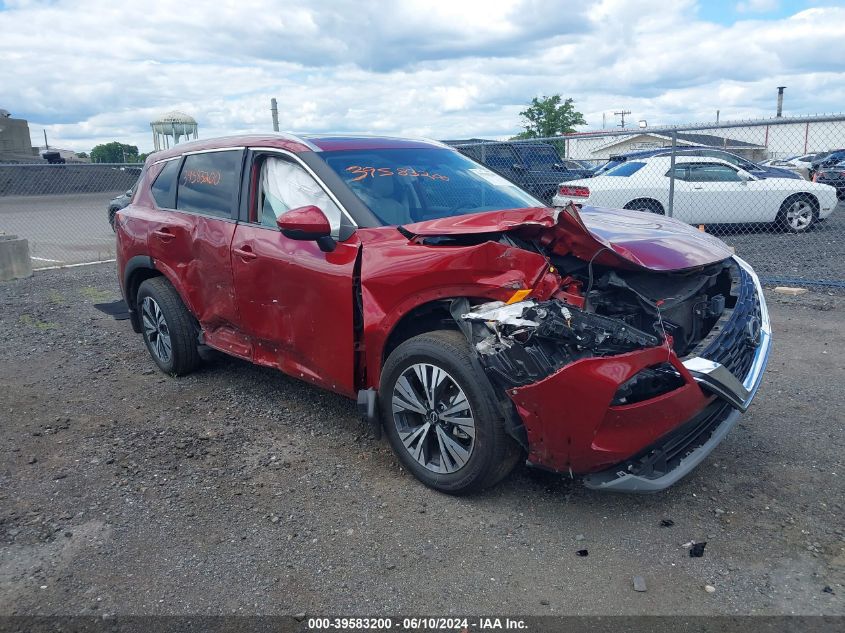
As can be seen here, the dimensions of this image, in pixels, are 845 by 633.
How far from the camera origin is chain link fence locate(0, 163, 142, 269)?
42.7ft

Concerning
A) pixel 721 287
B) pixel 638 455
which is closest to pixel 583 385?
pixel 638 455

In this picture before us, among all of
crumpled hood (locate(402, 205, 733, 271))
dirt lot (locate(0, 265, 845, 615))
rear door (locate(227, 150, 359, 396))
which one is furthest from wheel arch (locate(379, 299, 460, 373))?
dirt lot (locate(0, 265, 845, 615))

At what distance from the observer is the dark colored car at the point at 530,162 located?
1079cm

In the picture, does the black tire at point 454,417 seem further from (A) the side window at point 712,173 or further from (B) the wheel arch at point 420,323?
(A) the side window at point 712,173

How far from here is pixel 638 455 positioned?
3.07 meters

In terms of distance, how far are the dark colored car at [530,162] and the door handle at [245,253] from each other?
688 centimetres

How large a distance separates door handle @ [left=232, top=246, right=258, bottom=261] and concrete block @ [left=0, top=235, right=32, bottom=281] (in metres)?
7.71

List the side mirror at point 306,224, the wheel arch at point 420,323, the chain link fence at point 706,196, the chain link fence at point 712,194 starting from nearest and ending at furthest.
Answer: the wheel arch at point 420,323
the side mirror at point 306,224
the chain link fence at point 706,196
the chain link fence at point 712,194

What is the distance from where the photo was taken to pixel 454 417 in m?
3.34

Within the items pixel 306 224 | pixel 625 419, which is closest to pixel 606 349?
pixel 625 419

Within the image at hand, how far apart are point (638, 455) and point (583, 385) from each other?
473 millimetres

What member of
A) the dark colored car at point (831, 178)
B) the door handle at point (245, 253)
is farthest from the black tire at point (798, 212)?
the door handle at point (245, 253)

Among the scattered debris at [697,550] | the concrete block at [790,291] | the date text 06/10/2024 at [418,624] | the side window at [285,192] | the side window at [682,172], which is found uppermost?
the side window at [285,192]

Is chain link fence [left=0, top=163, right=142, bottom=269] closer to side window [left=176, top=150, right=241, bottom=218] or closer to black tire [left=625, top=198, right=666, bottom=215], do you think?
side window [left=176, top=150, right=241, bottom=218]
